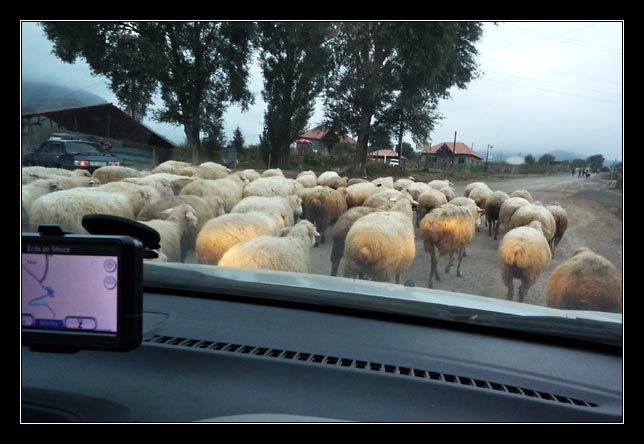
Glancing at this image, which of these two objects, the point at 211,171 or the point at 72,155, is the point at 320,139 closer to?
the point at 211,171

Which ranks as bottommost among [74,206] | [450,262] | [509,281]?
[509,281]

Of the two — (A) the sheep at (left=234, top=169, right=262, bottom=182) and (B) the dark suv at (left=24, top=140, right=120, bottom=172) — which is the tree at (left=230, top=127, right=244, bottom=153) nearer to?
(B) the dark suv at (left=24, top=140, right=120, bottom=172)

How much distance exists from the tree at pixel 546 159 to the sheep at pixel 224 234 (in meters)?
3.12

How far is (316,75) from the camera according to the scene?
4148mm

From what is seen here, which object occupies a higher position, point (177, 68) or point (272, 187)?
point (177, 68)

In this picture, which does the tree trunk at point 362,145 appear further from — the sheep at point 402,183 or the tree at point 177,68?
the tree at point 177,68

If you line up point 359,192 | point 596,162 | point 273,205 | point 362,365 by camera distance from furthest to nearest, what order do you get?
point 359,192 → point 273,205 → point 596,162 → point 362,365

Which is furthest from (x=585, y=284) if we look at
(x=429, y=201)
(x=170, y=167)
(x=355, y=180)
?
Result: (x=170, y=167)

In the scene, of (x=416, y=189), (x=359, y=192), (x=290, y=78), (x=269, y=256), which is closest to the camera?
(x=290, y=78)

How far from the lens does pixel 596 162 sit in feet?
10.4

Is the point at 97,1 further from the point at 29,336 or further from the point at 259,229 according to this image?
the point at 259,229

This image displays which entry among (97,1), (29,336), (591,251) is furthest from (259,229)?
(29,336)

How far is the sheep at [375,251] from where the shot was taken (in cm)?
580

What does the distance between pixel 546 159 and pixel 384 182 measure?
2.85 m
